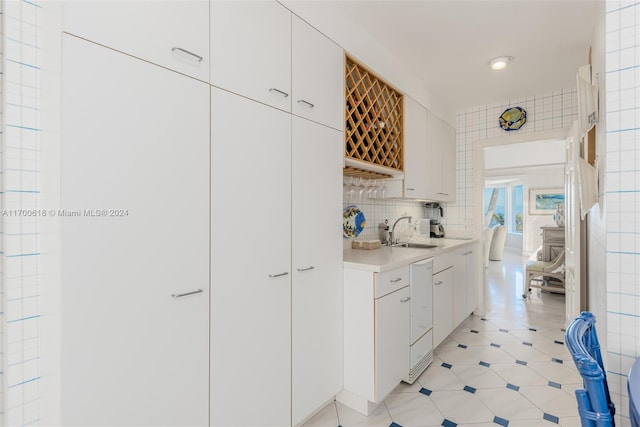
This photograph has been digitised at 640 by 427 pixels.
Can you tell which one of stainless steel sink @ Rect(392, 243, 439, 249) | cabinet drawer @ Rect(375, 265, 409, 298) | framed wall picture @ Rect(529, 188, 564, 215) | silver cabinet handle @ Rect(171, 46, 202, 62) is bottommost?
cabinet drawer @ Rect(375, 265, 409, 298)

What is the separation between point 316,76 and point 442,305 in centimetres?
214

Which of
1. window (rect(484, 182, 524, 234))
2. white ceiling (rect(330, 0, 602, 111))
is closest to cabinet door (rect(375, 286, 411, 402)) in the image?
white ceiling (rect(330, 0, 602, 111))

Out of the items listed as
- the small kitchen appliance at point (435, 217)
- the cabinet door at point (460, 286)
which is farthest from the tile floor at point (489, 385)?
the small kitchen appliance at point (435, 217)

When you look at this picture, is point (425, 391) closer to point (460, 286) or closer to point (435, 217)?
point (460, 286)

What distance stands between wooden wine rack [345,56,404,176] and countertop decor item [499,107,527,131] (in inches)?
66.5

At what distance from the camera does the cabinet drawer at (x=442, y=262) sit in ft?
8.54

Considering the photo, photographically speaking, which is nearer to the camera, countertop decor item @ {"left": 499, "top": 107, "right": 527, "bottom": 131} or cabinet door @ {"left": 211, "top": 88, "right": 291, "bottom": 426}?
cabinet door @ {"left": 211, "top": 88, "right": 291, "bottom": 426}

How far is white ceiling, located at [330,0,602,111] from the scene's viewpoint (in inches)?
79.4

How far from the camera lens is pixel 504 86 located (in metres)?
3.27

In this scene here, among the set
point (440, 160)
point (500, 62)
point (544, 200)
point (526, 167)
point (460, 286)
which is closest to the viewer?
point (500, 62)

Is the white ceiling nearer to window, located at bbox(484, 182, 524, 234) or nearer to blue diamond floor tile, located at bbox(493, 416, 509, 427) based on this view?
blue diamond floor tile, located at bbox(493, 416, 509, 427)

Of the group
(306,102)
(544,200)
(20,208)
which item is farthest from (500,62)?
(544,200)

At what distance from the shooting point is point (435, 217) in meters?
4.08

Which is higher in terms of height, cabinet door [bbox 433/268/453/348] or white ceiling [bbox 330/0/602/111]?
white ceiling [bbox 330/0/602/111]
